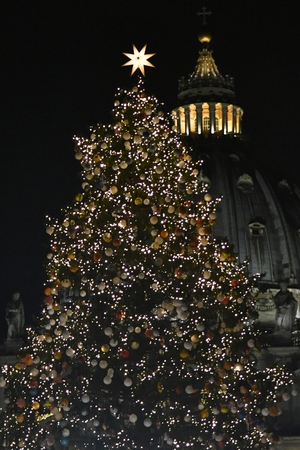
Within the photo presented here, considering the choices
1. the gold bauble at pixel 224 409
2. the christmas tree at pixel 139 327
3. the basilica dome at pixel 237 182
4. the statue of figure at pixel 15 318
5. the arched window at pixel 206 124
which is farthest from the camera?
the arched window at pixel 206 124

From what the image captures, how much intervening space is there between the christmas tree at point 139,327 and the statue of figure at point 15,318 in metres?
29.4

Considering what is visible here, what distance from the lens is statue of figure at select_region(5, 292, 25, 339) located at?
214 ft

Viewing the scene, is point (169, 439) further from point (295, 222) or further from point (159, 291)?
point (295, 222)

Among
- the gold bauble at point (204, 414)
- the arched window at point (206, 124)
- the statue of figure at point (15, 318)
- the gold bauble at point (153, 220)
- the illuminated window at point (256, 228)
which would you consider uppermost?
the arched window at point (206, 124)

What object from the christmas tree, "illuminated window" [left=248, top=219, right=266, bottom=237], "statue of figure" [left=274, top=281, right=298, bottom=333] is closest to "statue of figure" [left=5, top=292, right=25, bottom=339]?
"statue of figure" [left=274, top=281, right=298, bottom=333]

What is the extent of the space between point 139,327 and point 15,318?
31607mm

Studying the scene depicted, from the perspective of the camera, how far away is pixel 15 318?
65.4m

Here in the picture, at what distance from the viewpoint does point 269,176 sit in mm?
93375

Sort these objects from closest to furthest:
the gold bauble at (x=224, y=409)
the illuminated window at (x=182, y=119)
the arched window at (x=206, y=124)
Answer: the gold bauble at (x=224, y=409), the illuminated window at (x=182, y=119), the arched window at (x=206, y=124)

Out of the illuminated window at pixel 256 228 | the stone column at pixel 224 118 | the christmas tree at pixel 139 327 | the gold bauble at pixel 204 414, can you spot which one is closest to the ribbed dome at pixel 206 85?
the stone column at pixel 224 118

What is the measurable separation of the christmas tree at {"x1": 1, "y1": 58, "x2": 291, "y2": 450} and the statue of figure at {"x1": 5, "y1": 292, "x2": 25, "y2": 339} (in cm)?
2937

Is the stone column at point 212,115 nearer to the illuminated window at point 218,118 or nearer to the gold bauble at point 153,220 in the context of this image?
the illuminated window at point 218,118

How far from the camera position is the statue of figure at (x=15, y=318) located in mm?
65150

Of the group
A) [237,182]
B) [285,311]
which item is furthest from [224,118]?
[285,311]
